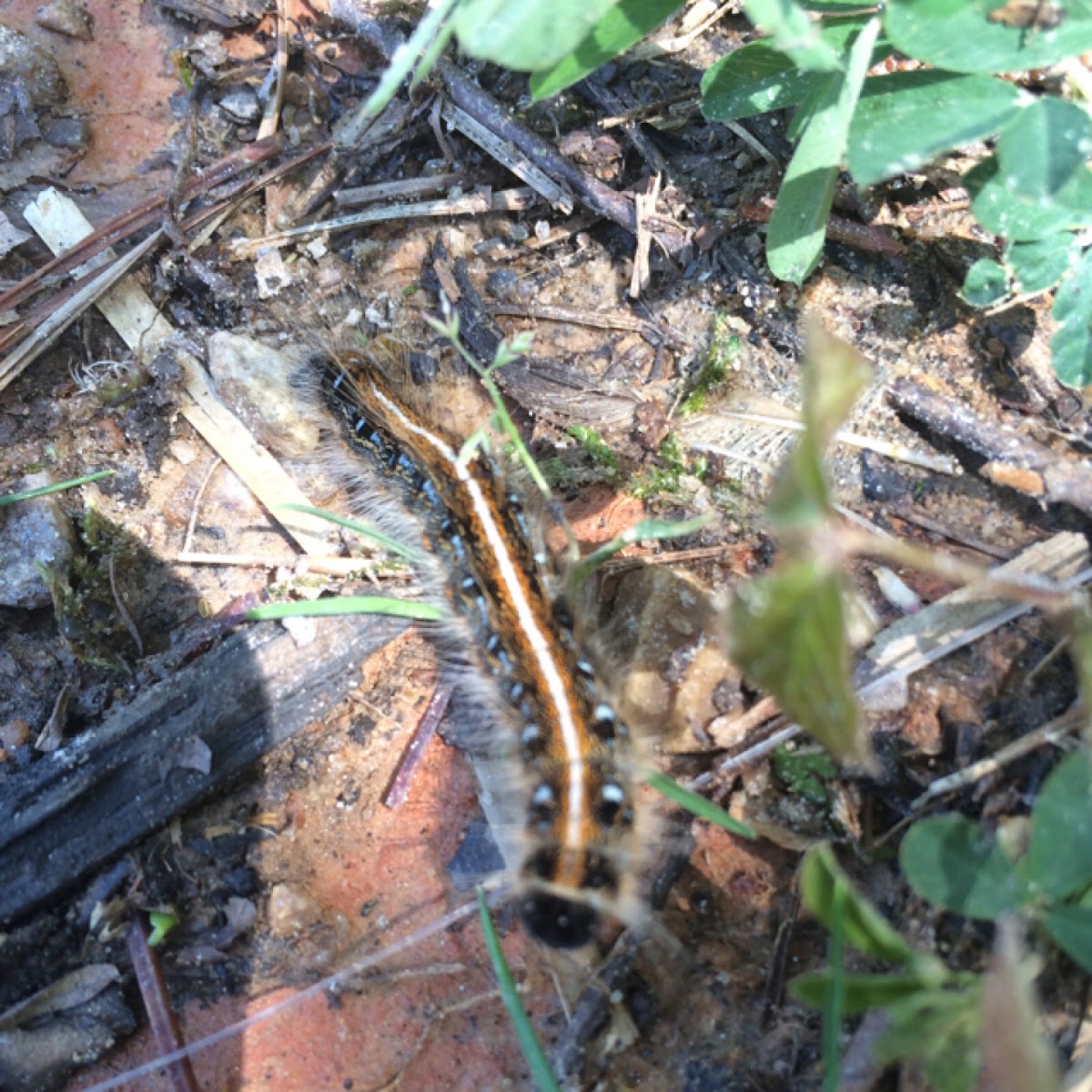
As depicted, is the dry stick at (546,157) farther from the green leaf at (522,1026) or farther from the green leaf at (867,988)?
the green leaf at (867,988)

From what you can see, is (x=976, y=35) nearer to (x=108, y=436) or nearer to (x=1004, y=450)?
(x=1004, y=450)

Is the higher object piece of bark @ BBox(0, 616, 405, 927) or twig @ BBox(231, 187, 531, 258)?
twig @ BBox(231, 187, 531, 258)

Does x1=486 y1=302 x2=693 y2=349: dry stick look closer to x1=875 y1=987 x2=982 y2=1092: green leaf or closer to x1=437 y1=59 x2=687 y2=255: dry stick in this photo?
x1=437 y1=59 x2=687 y2=255: dry stick

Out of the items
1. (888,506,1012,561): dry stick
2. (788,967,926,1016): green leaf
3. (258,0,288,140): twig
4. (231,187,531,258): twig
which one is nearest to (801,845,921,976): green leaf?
(788,967,926,1016): green leaf

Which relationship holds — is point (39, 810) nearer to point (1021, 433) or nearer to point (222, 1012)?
point (222, 1012)

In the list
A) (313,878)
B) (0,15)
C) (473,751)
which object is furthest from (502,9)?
(0,15)

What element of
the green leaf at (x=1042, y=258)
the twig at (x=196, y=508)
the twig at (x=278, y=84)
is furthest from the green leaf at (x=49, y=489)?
the green leaf at (x=1042, y=258)
